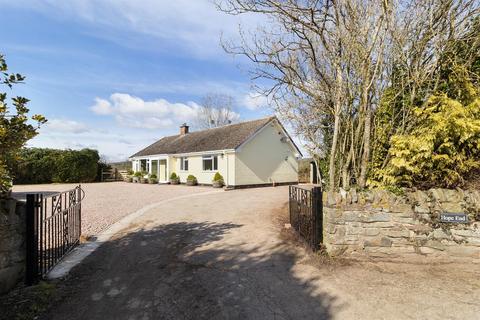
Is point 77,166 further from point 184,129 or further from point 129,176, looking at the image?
point 184,129

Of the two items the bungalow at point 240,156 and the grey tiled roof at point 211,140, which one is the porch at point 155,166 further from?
the grey tiled roof at point 211,140

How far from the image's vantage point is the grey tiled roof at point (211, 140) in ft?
76.1

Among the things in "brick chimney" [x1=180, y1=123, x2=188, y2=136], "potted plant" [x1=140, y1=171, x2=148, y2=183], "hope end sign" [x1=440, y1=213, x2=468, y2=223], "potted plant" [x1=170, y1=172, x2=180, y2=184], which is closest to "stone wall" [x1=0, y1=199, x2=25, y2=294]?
"hope end sign" [x1=440, y1=213, x2=468, y2=223]

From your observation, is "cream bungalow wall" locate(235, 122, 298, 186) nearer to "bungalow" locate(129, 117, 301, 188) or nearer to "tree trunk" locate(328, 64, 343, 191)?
"bungalow" locate(129, 117, 301, 188)

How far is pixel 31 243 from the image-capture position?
4.84 meters

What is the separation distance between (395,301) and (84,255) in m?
5.95

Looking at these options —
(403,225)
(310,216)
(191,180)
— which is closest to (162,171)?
(191,180)

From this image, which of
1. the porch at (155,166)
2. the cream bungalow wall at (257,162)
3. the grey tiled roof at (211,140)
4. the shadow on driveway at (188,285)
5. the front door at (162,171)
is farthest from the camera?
the front door at (162,171)

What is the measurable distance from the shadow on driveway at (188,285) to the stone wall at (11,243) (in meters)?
0.69

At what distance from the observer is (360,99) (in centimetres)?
687

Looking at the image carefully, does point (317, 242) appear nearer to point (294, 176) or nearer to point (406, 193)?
point (406, 193)

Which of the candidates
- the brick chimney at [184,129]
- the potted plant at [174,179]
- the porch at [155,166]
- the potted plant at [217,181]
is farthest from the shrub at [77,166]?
the potted plant at [217,181]

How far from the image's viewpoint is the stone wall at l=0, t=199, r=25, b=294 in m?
4.32

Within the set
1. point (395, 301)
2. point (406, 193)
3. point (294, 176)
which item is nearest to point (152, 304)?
point (395, 301)
